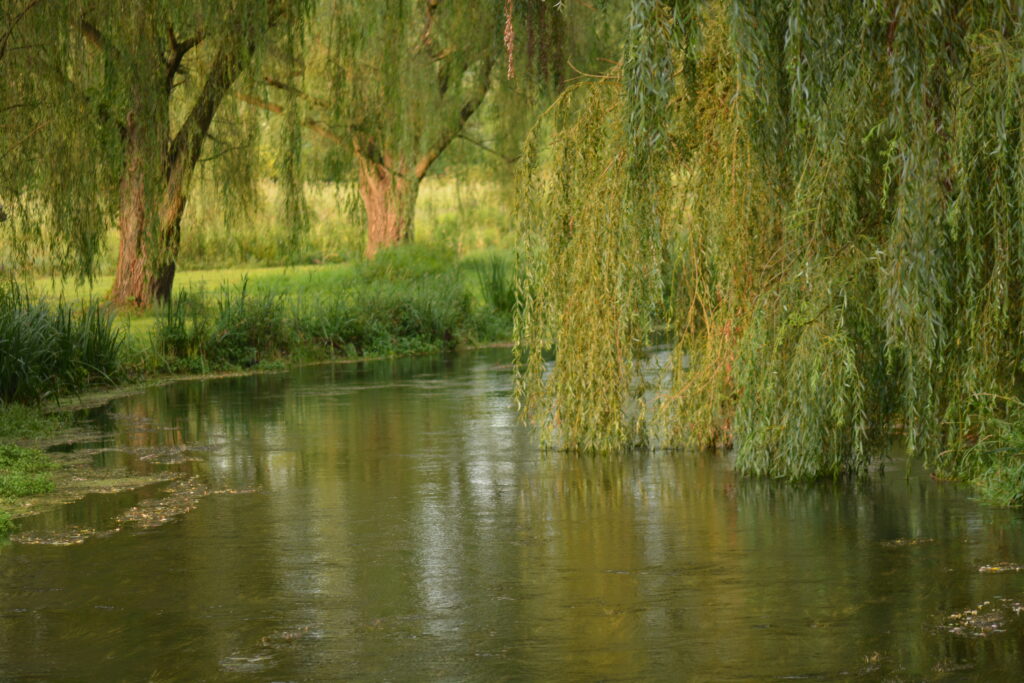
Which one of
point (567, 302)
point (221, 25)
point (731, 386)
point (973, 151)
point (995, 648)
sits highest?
point (221, 25)

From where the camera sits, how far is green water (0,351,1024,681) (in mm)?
6656

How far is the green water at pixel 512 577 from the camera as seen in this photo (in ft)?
21.8

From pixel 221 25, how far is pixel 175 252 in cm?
482

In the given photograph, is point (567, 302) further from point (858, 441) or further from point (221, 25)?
point (221, 25)

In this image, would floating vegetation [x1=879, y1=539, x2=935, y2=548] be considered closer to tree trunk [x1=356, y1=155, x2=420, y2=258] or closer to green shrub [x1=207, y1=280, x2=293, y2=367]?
green shrub [x1=207, y1=280, x2=293, y2=367]

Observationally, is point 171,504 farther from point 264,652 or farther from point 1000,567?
point 1000,567

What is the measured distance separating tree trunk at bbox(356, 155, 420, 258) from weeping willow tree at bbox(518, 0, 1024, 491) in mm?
18303

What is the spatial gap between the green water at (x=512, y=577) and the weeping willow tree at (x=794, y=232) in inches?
23.0

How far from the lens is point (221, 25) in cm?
1931

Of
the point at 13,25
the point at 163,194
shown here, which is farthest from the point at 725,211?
the point at 163,194

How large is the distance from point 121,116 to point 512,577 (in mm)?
13266

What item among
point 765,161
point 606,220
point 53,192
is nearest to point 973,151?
A: point 765,161

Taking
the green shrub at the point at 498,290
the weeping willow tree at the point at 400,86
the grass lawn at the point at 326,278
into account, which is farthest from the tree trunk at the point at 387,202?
the green shrub at the point at 498,290

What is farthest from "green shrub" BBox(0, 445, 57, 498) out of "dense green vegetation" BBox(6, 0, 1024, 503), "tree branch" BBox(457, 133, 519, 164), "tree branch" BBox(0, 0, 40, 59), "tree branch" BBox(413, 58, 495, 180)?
"tree branch" BBox(413, 58, 495, 180)
